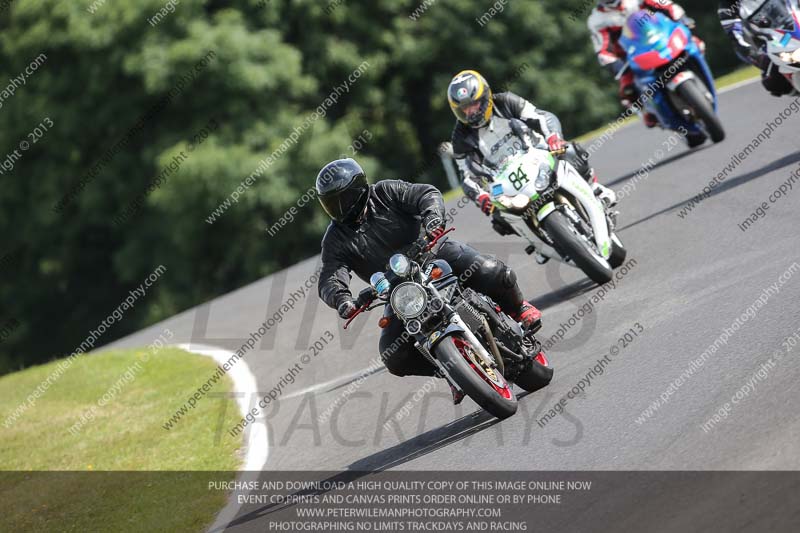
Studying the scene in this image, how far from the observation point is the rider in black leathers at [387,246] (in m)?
8.40

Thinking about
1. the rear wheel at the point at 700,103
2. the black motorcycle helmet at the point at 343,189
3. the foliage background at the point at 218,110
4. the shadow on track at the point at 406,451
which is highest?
the black motorcycle helmet at the point at 343,189

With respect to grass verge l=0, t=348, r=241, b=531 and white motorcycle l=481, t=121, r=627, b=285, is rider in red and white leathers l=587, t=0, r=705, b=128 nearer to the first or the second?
white motorcycle l=481, t=121, r=627, b=285

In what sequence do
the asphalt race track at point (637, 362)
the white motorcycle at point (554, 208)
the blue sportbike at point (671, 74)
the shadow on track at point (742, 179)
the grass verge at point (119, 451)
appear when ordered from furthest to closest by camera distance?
1. the blue sportbike at point (671, 74)
2. the shadow on track at point (742, 179)
3. the white motorcycle at point (554, 208)
4. the grass verge at point (119, 451)
5. the asphalt race track at point (637, 362)

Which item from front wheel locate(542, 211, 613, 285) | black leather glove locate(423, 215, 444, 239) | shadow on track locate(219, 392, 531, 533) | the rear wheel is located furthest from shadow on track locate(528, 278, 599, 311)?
the rear wheel

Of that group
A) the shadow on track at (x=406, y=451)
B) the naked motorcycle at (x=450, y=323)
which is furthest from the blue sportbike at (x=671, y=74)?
the naked motorcycle at (x=450, y=323)

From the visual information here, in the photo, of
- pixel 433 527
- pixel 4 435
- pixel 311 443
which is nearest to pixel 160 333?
pixel 4 435

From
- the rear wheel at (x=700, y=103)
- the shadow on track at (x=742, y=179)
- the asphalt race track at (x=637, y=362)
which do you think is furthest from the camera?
the rear wheel at (x=700, y=103)

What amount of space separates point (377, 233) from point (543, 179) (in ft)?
9.35

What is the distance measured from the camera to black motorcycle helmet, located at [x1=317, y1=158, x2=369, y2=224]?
8.24m

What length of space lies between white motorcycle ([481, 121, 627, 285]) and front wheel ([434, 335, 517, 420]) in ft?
9.39

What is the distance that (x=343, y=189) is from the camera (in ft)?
27.1

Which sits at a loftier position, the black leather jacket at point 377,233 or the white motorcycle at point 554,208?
the black leather jacket at point 377,233

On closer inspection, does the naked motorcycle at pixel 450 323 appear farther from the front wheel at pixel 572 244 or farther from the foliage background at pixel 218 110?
the foliage background at pixel 218 110

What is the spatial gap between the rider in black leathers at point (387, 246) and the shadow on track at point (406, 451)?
1.60ft
